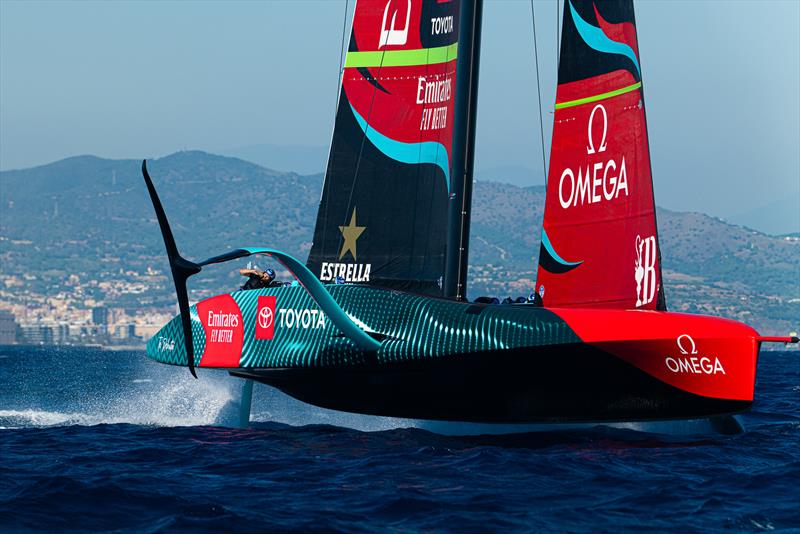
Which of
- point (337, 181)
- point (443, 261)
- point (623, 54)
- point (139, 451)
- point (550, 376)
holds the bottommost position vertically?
point (139, 451)

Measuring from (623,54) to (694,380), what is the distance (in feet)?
11.7

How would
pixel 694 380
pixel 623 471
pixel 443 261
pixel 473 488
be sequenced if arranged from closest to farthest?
pixel 473 488, pixel 623 471, pixel 694 380, pixel 443 261

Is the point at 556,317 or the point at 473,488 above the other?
the point at 556,317

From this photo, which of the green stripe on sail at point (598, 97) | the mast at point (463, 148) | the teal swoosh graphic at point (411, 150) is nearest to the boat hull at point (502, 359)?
the mast at point (463, 148)

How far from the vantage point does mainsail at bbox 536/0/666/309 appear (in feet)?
42.4

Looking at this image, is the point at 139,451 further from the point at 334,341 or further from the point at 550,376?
the point at 550,376

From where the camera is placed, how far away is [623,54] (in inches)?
524

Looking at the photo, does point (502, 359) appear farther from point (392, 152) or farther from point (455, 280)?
point (392, 152)

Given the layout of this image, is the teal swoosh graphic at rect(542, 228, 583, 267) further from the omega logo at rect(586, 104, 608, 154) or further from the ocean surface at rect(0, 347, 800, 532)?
the ocean surface at rect(0, 347, 800, 532)

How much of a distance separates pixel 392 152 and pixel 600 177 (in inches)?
103

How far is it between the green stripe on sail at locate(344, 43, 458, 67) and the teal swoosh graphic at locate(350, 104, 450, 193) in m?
0.71

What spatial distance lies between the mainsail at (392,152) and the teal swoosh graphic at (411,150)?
11mm

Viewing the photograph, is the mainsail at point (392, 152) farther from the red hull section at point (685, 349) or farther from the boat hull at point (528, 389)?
the red hull section at point (685, 349)

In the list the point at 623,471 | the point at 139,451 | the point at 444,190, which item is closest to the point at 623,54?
the point at 444,190
